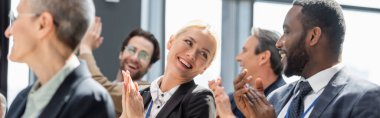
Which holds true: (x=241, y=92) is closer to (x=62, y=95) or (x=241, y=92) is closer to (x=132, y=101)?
(x=132, y=101)

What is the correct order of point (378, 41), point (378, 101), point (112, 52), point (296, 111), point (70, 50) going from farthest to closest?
point (378, 41)
point (112, 52)
point (296, 111)
point (378, 101)
point (70, 50)

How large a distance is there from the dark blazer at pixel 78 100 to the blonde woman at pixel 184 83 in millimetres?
694

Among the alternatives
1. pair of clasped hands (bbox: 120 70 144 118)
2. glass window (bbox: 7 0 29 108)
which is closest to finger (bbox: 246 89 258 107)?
pair of clasped hands (bbox: 120 70 144 118)

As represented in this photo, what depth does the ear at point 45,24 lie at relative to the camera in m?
1.61

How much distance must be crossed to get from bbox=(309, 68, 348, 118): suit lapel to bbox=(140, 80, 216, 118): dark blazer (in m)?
0.35

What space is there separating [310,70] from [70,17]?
119 cm

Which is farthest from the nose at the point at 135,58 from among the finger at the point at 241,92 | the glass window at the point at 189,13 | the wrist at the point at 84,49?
the glass window at the point at 189,13

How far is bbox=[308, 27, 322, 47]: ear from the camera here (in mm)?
2547

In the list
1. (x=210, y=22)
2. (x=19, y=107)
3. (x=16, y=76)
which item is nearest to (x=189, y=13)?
(x=210, y=22)

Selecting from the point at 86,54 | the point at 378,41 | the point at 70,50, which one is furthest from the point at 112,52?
the point at 70,50

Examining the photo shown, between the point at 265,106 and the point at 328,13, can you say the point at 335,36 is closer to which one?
the point at 328,13

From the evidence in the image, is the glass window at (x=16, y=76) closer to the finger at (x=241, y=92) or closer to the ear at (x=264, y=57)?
the ear at (x=264, y=57)

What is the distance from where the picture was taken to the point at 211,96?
2.43 meters

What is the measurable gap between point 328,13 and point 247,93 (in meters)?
0.42
